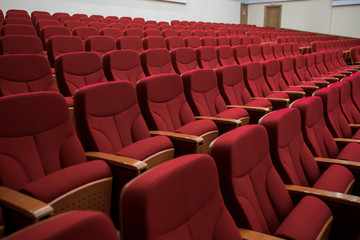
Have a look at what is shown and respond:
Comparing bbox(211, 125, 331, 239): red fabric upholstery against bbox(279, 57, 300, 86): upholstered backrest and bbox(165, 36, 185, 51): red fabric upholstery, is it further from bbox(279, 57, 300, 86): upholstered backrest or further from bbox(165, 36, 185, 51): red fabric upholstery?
bbox(165, 36, 185, 51): red fabric upholstery

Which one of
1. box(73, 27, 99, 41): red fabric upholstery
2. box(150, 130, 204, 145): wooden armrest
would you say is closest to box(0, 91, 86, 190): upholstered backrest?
box(150, 130, 204, 145): wooden armrest

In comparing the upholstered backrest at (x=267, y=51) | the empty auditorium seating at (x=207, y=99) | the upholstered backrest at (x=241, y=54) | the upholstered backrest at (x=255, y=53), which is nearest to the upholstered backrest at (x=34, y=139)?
the empty auditorium seating at (x=207, y=99)

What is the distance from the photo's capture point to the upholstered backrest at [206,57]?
59.0 inches

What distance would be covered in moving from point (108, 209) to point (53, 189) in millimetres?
136

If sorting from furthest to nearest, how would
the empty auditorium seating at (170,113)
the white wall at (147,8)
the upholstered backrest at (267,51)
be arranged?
the white wall at (147,8), the upholstered backrest at (267,51), the empty auditorium seating at (170,113)

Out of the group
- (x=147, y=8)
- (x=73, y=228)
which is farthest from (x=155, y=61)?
(x=147, y=8)

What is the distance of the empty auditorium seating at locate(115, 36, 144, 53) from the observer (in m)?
1.45

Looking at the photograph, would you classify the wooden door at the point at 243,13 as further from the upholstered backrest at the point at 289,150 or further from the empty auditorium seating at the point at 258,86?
the upholstered backrest at the point at 289,150

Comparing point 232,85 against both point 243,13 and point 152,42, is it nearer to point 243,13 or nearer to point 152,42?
point 152,42

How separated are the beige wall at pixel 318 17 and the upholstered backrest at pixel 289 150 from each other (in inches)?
196

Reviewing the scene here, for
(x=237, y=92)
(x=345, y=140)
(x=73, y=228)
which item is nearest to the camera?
(x=73, y=228)

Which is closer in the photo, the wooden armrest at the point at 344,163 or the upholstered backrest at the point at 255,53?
the wooden armrest at the point at 344,163

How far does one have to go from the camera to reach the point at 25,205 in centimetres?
39

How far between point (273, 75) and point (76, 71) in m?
0.92
